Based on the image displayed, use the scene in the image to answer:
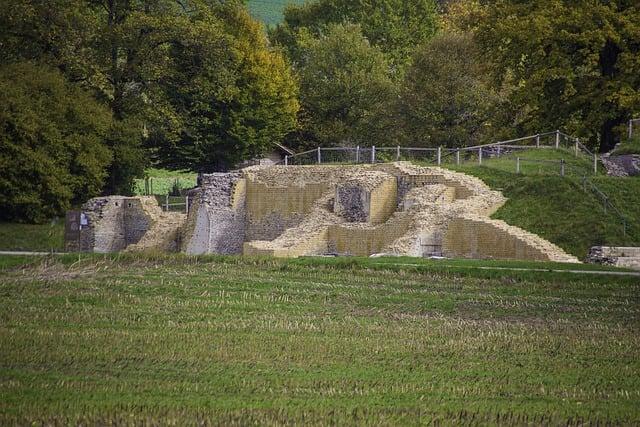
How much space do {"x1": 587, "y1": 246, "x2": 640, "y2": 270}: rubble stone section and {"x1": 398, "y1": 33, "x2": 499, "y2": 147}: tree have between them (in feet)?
83.4

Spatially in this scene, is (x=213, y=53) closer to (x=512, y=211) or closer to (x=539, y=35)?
(x=539, y=35)

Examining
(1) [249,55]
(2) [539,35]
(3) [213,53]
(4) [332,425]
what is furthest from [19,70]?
(4) [332,425]

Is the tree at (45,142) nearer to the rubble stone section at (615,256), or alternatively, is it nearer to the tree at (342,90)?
the tree at (342,90)

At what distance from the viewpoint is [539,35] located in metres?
52.9

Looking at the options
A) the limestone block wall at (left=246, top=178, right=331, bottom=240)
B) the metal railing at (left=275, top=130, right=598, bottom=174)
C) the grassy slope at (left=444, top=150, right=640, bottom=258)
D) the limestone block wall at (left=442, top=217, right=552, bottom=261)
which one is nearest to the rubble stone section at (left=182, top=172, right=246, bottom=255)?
the limestone block wall at (left=246, top=178, right=331, bottom=240)

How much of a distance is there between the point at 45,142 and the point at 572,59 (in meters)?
22.7

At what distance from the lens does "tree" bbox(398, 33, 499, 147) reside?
213ft

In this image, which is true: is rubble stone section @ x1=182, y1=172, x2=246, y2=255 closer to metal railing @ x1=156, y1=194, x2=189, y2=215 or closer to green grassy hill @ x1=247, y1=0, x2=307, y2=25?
metal railing @ x1=156, y1=194, x2=189, y2=215

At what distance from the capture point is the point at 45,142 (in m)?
57.9

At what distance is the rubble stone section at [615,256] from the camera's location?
38531 millimetres

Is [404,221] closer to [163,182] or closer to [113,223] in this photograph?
[113,223]

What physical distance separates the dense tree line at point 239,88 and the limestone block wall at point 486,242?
1204 centimetres

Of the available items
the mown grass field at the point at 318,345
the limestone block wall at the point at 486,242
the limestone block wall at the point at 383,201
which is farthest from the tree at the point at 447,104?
the mown grass field at the point at 318,345

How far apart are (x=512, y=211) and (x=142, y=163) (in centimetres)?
2479
